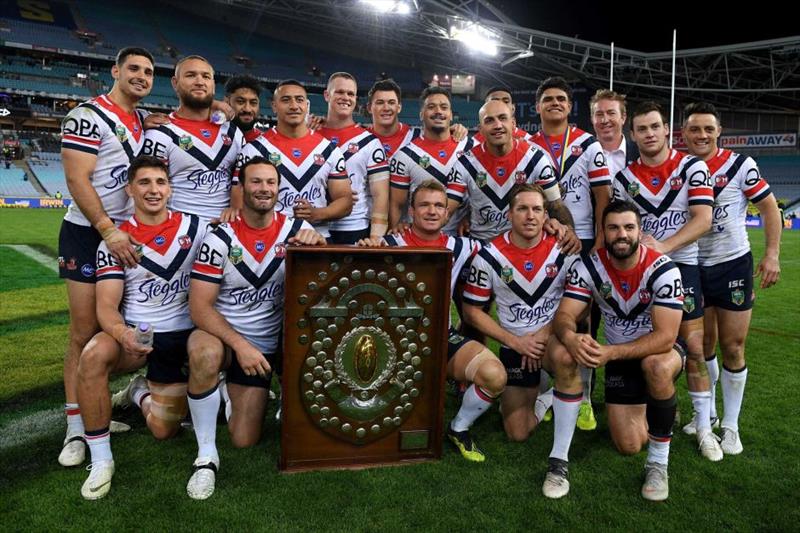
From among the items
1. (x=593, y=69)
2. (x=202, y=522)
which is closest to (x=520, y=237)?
(x=202, y=522)

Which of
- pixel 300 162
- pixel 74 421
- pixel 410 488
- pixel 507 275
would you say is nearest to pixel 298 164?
pixel 300 162

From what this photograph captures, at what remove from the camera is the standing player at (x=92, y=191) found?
283 cm

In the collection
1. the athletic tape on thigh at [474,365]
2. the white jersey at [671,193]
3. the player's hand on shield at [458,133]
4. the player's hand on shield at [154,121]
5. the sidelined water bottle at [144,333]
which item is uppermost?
the player's hand on shield at [458,133]

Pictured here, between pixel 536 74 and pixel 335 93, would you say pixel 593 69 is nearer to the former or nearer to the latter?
pixel 536 74

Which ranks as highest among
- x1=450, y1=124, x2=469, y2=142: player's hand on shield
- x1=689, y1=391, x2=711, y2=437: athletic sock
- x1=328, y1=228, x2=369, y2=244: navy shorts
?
x1=450, y1=124, x2=469, y2=142: player's hand on shield

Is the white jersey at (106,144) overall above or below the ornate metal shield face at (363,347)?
above

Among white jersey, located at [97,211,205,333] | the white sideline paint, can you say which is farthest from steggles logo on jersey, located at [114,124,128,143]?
the white sideline paint

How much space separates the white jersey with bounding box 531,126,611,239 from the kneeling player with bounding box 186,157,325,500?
1707 mm

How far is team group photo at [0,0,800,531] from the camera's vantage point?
2514 millimetres

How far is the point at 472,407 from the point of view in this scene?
9.90ft

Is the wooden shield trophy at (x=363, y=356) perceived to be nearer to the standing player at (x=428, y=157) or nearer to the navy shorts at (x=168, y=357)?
the navy shorts at (x=168, y=357)

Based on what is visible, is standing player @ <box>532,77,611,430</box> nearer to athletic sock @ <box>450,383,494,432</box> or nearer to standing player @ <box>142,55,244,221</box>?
athletic sock @ <box>450,383,494,432</box>

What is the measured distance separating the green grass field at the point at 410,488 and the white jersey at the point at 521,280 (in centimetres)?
68

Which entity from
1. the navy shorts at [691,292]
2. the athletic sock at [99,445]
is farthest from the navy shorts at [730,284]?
the athletic sock at [99,445]
